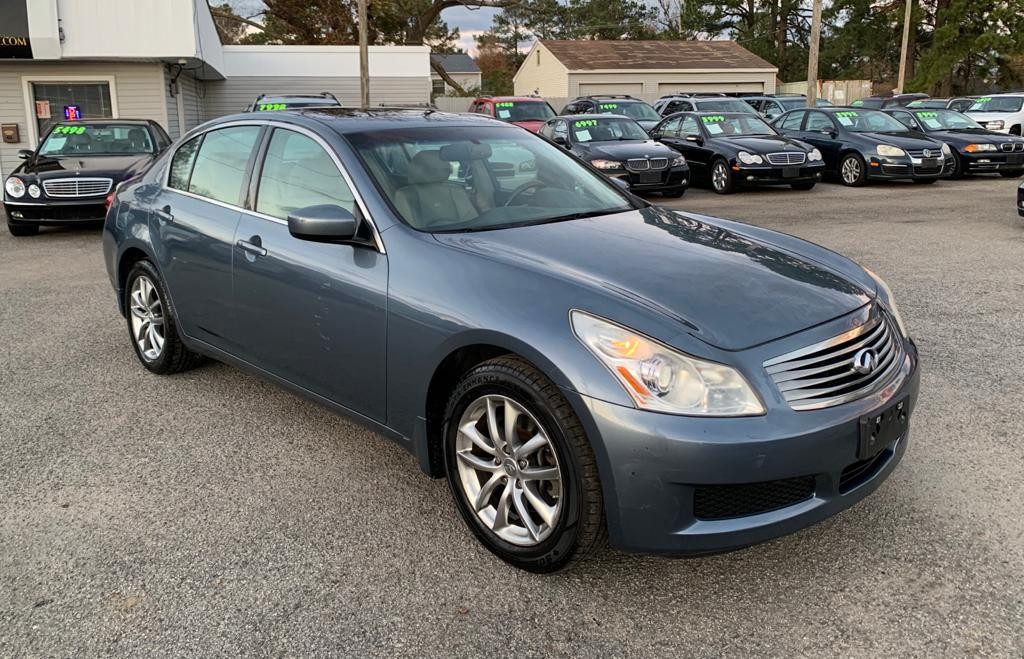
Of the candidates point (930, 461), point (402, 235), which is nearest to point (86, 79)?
point (402, 235)

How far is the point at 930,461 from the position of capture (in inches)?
152

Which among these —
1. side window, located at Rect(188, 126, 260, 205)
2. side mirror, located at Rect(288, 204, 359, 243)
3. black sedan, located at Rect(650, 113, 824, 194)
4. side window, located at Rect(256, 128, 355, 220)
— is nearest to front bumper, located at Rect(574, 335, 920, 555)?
side mirror, located at Rect(288, 204, 359, 243)

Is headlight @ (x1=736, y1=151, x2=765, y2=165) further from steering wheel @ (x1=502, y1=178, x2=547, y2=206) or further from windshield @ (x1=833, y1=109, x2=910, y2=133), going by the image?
steering wheel @ (x1=502, y1=178, x2=547, y2=206)

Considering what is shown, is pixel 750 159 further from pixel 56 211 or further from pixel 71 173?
pixel 56 211

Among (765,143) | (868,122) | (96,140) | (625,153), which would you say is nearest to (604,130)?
(625,153)

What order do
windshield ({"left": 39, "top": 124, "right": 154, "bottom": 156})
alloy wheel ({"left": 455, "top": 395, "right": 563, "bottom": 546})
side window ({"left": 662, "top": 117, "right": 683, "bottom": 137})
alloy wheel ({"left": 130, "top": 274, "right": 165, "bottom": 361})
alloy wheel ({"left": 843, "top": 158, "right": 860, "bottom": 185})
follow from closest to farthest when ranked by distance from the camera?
alloy wheel ({"left": 455, "top": 395, "right": 563, "bottom": 546}) < alloy wheel ({"left": 130, "top": 274, "right": 165, "bottom": 361}) < windshield ({"left": 39, "top": 124, "right": 154, "bottom": 156}) < alloy wheel ({"left": 843, "top": 158, "right": 860, "bottom": 185}) < side window ({"left": 662, "top": 117, "right": 683, "bottom": 137})

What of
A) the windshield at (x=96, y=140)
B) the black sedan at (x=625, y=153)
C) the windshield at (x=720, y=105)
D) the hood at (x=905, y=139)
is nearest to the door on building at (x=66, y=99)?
the windshield at (x=96, y=140)

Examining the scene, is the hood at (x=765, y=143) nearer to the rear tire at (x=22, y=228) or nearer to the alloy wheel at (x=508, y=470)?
the rear tire at (x=22, y=228)

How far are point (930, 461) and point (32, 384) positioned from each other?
492cm

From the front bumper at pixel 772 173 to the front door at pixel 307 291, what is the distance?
12.0m

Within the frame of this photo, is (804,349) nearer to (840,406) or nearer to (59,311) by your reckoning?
(840,406)

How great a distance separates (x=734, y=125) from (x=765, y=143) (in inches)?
37.4

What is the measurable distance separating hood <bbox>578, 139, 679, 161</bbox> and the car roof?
32.4ft

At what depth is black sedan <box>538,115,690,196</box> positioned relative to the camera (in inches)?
555
